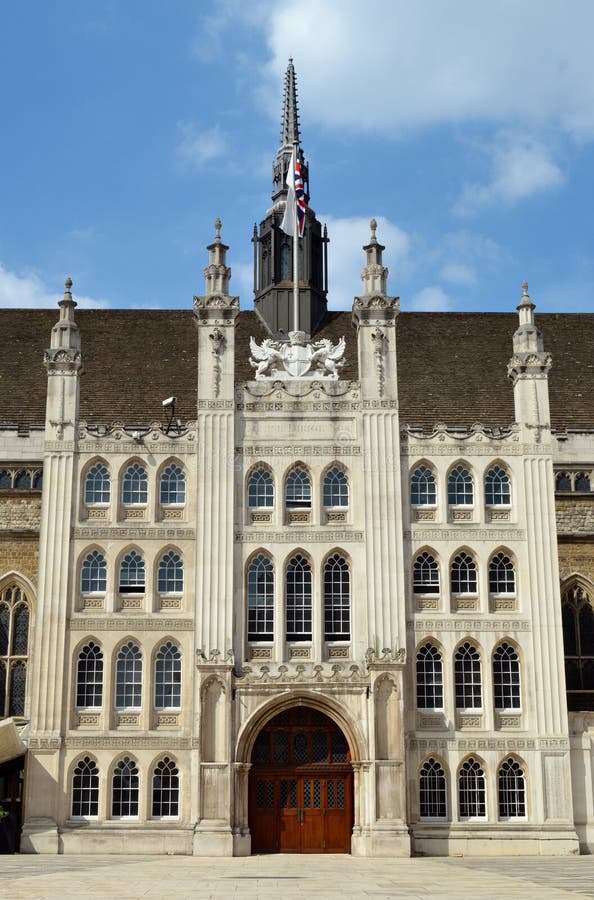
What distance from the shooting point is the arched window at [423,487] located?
39000 mm

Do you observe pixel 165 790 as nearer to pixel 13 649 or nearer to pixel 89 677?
pixel 89 677

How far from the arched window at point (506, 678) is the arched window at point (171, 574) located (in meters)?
10.4

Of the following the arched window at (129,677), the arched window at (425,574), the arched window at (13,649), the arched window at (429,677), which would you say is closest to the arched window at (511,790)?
the arched window at (429,677)

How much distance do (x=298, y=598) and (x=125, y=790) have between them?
8.03 meters

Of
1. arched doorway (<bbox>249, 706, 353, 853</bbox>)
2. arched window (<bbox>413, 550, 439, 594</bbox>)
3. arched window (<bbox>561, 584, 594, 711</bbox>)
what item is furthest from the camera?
arched window (<bbox>561, 584, 594, 711</bbox>)

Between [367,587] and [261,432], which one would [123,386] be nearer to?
[261,432]

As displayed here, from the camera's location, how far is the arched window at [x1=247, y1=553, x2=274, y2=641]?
37625 mm

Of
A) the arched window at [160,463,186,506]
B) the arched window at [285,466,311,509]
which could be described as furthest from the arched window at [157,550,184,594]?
the arched window at [285,466,311,509]

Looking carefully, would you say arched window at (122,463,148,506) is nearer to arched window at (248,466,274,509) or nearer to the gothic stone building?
the gothic stone building

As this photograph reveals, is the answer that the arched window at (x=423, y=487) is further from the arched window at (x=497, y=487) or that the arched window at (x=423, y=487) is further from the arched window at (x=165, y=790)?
the arched window at (x=165, y=790)

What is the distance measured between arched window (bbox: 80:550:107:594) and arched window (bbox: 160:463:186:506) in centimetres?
282

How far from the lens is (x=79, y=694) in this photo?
3753 cm

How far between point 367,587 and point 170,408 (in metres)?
12.3

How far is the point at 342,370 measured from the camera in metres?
49.2
